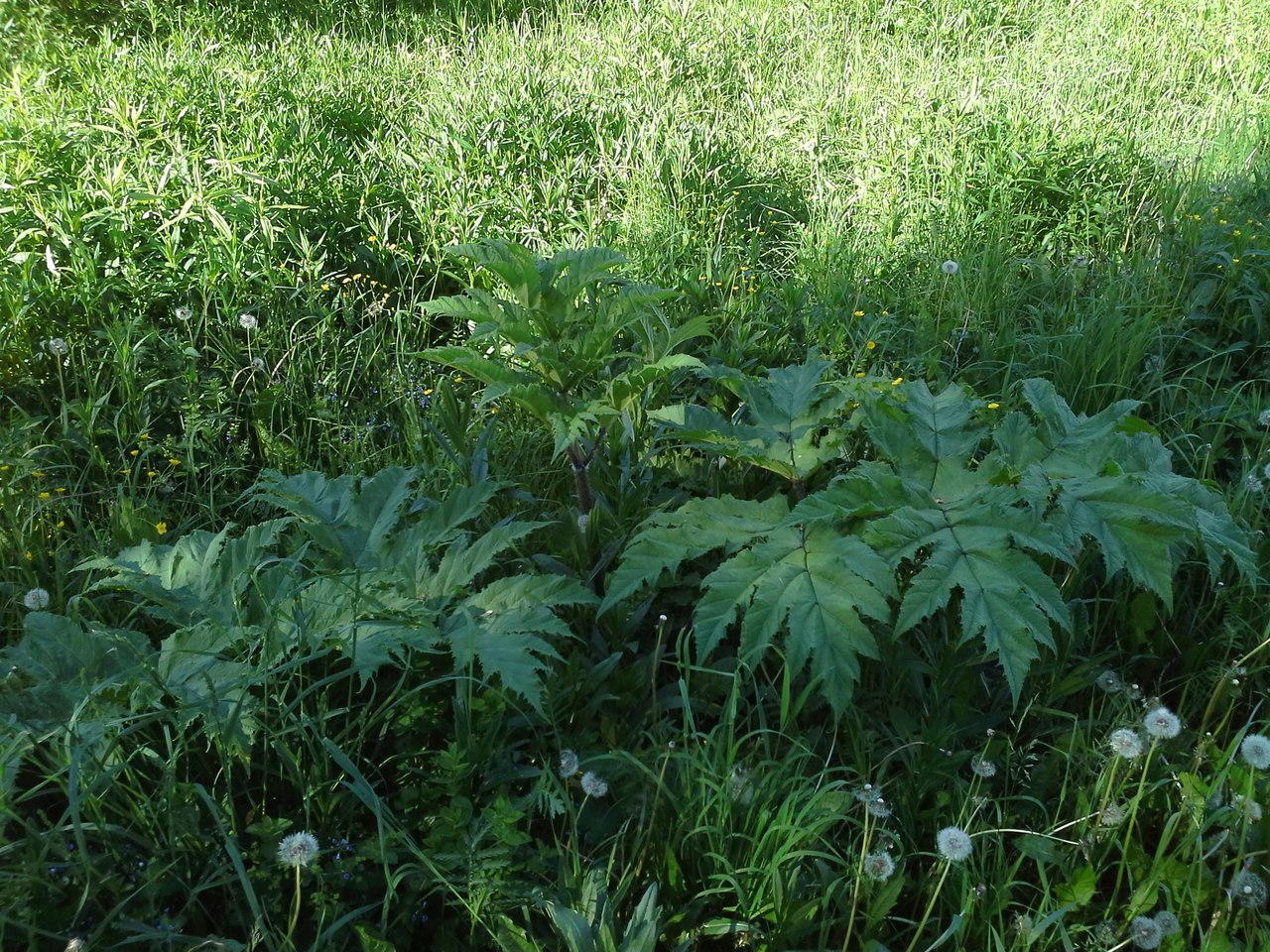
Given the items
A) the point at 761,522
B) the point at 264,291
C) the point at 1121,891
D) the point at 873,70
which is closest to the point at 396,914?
the point at 761,522

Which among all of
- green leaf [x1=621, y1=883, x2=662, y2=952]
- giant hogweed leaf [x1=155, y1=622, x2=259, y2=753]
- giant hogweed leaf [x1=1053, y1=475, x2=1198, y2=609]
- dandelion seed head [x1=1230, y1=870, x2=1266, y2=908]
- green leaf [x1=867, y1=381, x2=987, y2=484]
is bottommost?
dandelion seed head [x1=1230, y1=870, x2=1266, y2=908]

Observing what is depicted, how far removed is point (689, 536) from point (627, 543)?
0.37 meters

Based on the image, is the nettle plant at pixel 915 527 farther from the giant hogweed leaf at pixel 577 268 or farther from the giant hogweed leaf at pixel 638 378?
the giant hogweed leaf at pixel 577 268

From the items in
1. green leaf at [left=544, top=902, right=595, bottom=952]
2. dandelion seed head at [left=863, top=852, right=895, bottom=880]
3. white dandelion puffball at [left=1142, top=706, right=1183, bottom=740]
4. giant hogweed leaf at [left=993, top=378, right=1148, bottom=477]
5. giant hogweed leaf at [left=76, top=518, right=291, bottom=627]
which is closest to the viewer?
green leaf at [left=544, top=902, right=595, bottom=952]

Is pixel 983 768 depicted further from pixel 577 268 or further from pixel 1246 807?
pixel 577 268

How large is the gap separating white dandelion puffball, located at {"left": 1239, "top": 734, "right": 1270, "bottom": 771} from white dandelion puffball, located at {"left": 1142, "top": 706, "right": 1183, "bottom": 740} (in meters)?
0.11

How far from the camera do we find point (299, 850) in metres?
1.47

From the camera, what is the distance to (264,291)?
11.5ft

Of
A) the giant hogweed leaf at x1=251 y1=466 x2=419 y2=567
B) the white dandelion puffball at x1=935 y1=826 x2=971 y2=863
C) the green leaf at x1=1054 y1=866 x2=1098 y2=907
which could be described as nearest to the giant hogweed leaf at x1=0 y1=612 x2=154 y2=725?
the giant hogweed leaf at x1=251 y1=466 x2=419 y2=567

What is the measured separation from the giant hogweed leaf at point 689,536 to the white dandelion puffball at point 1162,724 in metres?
0.76

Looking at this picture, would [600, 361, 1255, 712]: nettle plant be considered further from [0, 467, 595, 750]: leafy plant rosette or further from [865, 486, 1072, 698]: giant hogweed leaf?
[0, 467, 595, 750]: leafy plant rosette

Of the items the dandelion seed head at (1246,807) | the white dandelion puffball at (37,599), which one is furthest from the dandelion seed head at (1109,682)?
the white dandelion puffball at (37,599)

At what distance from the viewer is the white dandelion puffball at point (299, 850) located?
4.77ft

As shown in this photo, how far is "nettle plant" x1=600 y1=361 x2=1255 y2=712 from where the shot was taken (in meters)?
1.75
